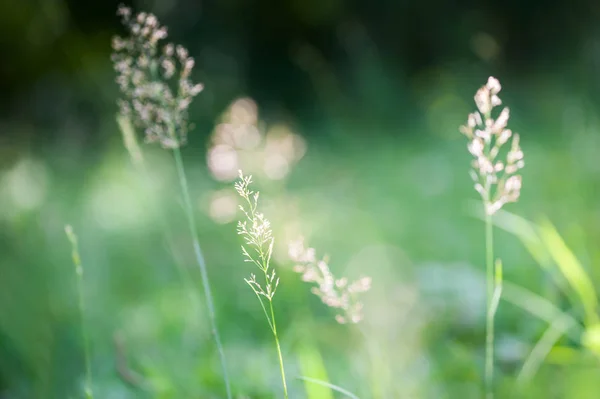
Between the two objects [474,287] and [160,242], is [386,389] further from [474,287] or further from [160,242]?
[160,242]

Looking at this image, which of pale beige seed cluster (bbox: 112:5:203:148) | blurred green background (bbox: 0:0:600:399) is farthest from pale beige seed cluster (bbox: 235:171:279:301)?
blurred green background (bbox: 0:0:600:399)

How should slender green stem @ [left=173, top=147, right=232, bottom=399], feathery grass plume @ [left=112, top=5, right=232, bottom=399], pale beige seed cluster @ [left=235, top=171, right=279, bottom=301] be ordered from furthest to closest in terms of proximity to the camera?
feathery grass plume @ [left=112, top=5, right=232, bottom=399] < slender green stem @ [left=173, top=147, right=232, bottom=399] < pale beige seed cluster @ [left=235, top=171, right=279, bottom=301]

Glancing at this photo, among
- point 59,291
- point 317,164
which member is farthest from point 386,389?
point 317,164

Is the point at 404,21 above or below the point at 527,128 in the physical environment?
above

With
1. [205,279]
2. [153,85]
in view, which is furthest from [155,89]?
[205,279]

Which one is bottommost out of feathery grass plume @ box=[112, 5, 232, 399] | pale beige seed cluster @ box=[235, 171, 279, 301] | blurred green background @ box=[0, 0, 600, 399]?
pale beige seed cluster @ box=[235, 171, 279, 301]

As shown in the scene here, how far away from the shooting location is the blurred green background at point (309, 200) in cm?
151

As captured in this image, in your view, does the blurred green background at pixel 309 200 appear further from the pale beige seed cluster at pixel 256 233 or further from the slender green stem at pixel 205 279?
the pale beige seed cluster at pixel 256 233

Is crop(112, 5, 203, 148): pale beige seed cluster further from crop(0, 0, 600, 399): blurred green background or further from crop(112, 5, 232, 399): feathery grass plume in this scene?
crop(0, 0, 600, 399): blurred green background

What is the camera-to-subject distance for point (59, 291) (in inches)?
87.4

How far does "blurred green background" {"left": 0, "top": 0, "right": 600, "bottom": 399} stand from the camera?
1509mm

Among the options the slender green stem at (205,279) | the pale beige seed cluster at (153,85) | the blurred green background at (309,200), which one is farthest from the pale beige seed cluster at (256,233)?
the blurred green background at (309,200)

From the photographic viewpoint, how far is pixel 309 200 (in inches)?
127

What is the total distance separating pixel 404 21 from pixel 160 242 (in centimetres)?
445
